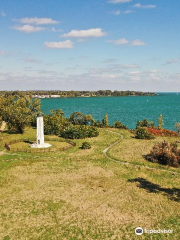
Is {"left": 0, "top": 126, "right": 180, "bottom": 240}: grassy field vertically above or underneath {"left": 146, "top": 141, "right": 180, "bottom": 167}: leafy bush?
underneath

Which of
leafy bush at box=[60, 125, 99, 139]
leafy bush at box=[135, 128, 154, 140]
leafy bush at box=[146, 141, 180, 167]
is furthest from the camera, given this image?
leafy bush at box=[60, 125, 99, 139]

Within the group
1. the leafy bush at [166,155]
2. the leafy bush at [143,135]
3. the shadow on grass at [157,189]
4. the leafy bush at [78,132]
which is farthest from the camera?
the leafy bush at [78,132]

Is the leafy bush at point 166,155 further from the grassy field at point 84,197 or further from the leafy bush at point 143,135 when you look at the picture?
the leafy bush at point 143,135

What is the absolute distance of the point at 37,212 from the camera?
74.1ft

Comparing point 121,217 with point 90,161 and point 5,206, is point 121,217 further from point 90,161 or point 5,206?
point 90,161

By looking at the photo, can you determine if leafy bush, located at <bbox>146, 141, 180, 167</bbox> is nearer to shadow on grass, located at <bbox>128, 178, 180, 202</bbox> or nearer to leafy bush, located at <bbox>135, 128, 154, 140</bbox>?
shadow on grass, located at <bbox>128, 178, 180, 202</bbox>

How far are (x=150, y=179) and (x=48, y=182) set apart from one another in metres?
14.6

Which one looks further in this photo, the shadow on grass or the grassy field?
the shadow on grass

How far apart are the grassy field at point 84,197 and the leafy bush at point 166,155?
1.96m

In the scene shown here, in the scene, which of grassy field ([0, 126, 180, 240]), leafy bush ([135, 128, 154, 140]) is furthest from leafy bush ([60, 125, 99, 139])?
grassy field ([0, 126, 180, 240])

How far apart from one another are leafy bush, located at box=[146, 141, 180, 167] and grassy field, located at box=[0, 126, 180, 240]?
6.42 ft

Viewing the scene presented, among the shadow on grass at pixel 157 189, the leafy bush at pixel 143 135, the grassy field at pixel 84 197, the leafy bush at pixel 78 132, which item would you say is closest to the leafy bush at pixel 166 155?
the grassy field at pixel 84 197

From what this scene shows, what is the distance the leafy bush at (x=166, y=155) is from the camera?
37500 millimetres

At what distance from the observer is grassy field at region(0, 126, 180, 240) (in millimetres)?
19844
